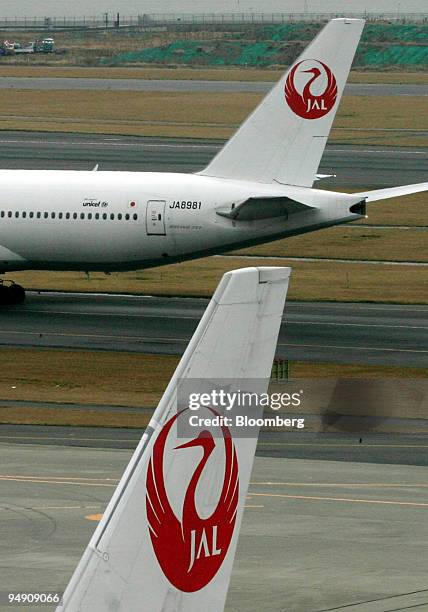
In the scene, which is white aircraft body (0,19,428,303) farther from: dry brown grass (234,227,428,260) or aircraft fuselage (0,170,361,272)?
dry brown grass (234,227,428,260)

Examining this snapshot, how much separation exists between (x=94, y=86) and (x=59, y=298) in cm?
11826

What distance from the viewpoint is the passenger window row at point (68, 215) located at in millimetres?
55594

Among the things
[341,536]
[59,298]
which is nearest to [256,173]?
[59,298]

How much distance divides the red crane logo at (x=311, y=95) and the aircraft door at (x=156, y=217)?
6144mm

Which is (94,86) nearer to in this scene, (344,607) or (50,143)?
(50,143)

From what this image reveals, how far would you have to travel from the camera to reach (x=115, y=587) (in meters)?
12.2

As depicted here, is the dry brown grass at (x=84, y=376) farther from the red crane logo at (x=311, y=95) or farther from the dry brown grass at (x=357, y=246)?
the dry brown grass at (x=357, y=246)

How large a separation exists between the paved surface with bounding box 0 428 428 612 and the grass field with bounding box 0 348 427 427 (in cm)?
590

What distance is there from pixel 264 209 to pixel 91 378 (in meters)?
10.3

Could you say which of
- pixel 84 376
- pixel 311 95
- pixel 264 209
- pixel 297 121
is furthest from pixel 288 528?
pixel 311 95

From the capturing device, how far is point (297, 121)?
180 ft

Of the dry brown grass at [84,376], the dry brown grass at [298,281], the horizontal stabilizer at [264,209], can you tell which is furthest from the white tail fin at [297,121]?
the dry brown grass at [84,376]

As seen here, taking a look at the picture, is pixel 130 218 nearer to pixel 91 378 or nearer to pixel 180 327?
pixel 180 327

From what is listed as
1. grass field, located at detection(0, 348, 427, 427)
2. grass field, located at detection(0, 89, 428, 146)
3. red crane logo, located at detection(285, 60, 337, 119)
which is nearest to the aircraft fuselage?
red crane logo, located at detection(285, 60, 337, 119)
